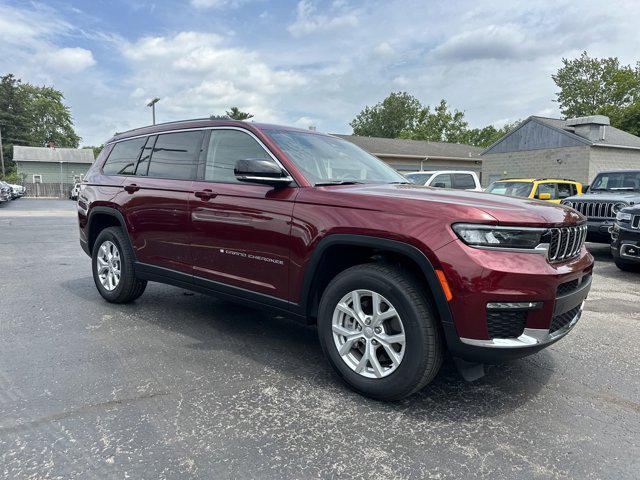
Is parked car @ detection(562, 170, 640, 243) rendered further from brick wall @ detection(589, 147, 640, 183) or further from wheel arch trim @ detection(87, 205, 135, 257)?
brick wall @ detection(589, 147, 640, 183)

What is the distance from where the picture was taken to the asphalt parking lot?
7.41ft

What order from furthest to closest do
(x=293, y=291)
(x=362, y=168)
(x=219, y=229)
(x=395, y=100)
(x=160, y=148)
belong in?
(x=395, y=100), (x=160, y=148), (x=362, y=168), (x=219, y=229), (x=293, y=291)

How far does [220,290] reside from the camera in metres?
3.79

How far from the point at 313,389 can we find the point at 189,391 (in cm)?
81

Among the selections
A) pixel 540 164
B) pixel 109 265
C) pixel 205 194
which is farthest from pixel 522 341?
pixel 540 164

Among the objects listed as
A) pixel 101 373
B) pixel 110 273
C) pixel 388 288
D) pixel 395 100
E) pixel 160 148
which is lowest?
pixel 101 373

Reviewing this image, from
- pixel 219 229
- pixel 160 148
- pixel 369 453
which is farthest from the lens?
pixel 160 148

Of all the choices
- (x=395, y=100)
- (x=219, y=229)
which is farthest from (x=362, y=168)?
(x=395, y=100)

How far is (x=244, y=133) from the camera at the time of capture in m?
3.78

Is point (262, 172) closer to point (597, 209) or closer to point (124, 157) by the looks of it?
point (124, 157)

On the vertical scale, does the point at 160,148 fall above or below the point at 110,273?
above

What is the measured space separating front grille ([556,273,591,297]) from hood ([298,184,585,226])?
14.2 inches

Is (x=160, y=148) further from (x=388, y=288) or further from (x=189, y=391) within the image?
(x=388, y=288)

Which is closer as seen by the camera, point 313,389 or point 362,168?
point 313,389
